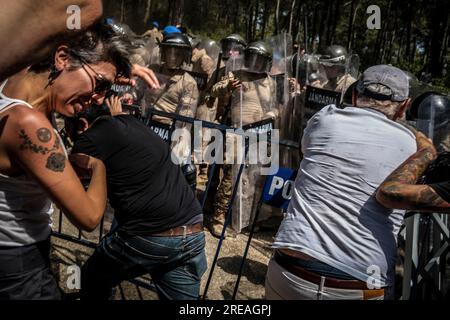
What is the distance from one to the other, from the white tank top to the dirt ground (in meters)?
1.46

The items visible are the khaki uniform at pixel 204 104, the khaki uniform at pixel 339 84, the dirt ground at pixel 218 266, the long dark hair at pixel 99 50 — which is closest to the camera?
the long dark hair at pixel 99 50

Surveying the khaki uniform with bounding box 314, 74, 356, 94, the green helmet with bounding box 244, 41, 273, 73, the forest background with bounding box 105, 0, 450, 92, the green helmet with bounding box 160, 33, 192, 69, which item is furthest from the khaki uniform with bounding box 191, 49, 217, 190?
the forest background with bounding box 105, 0, 450, 92

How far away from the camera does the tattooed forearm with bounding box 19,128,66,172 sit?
144cm

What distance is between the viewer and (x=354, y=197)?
177cm

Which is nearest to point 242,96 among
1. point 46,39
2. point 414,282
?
point 414,282

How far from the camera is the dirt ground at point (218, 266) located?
3.34 meters

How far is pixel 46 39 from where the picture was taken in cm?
68

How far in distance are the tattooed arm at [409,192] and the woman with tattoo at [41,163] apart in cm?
106

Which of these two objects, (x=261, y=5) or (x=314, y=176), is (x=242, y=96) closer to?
(x=314, y=176)

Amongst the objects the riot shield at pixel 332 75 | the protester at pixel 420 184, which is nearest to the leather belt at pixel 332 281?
the protester at pixel 420 184

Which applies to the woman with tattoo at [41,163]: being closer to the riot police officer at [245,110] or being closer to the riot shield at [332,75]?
the riot police officer at [245,110]

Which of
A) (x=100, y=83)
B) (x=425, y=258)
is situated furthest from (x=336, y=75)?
(x=100, y=83)

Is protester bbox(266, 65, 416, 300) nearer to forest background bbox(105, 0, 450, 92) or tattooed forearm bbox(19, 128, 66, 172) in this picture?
tattooed forearm bbox(19, 128, 66, 172)
